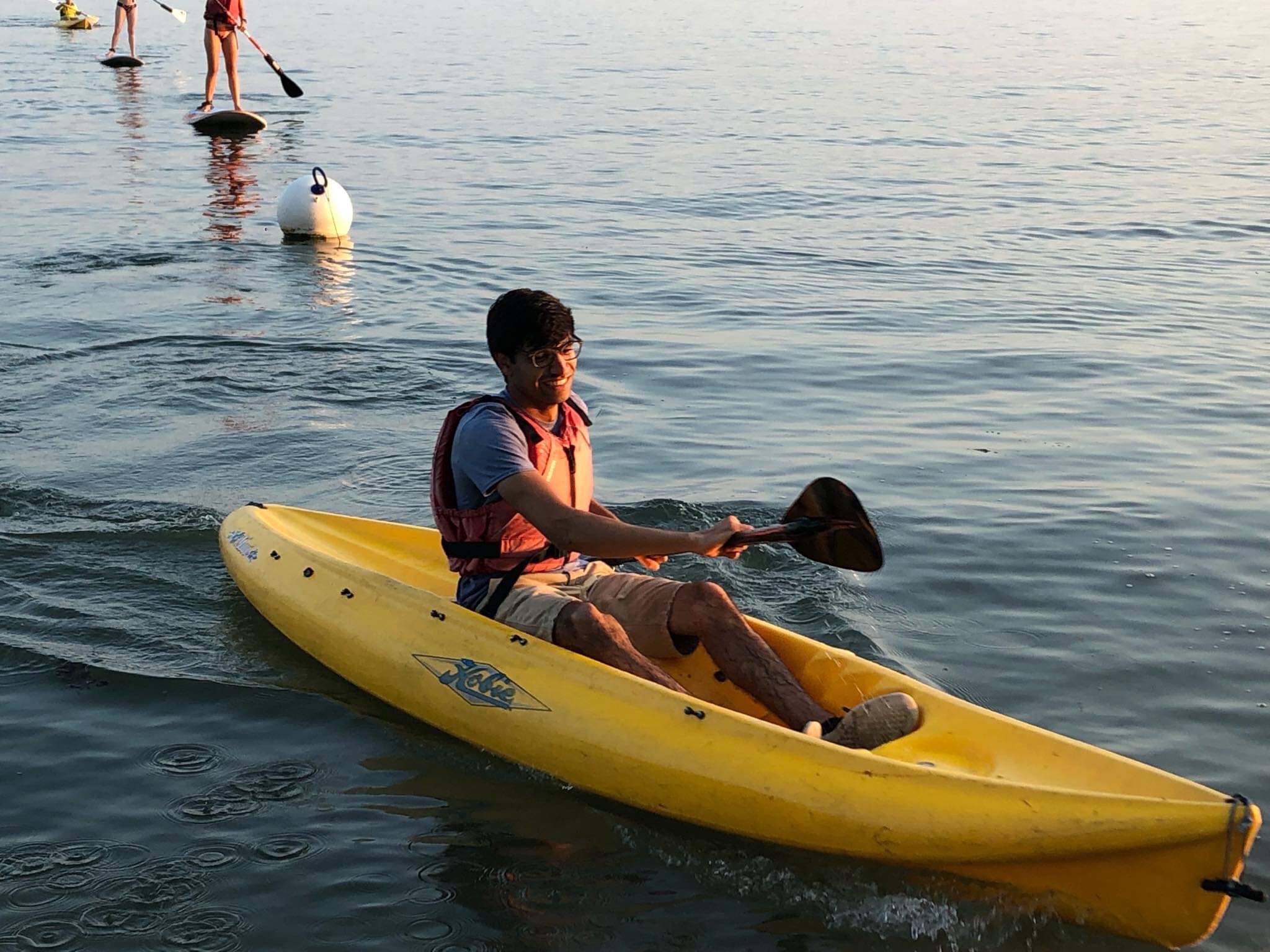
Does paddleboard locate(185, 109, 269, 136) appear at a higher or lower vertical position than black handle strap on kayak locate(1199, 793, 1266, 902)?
higher

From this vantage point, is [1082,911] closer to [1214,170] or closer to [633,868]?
[633,868]

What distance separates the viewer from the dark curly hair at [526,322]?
437 cm

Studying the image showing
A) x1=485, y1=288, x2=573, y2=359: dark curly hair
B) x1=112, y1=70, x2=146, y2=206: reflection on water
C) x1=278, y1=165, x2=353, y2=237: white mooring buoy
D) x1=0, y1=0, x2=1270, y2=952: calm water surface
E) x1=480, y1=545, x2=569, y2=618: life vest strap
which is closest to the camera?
x1=0, y1=0, x2=1270, y2=952: calm water surface

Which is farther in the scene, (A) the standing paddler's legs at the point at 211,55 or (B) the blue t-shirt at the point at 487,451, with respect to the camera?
(A) the standing paddler's legs at the point at 211,55

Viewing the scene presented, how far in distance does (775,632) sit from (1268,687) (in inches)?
73.5

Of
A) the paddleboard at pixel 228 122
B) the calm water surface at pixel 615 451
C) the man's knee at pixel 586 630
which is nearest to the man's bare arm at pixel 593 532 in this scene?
the man's knee at pixel 586 630

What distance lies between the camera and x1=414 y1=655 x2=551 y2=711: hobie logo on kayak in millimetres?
4586

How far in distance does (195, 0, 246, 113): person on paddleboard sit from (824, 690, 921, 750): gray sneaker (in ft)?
49.1

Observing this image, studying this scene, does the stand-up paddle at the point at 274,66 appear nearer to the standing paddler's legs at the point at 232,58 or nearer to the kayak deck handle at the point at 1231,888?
the standing paddler's legs at the point at 232,58

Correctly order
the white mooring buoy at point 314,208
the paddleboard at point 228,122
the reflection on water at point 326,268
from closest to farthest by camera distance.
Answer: the reflection on water at point 326,268 → the white mooring buoy at point 314,208 → the paddleboard at point 228,122

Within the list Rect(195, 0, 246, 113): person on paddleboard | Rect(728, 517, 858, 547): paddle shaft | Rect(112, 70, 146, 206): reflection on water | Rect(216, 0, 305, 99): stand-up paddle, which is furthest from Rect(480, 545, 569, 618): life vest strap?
Rect(216, 0, 305, 99): stand-up paddle

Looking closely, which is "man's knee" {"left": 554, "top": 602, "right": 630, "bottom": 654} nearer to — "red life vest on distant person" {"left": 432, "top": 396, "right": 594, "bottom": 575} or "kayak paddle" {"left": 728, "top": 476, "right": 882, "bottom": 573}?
"red life vest on distant person" {"left": 432, "top": 396, "right": 594, "bottom": 575}

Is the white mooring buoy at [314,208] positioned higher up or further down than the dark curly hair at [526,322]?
further down

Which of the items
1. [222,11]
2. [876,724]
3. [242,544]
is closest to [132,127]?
[222,11]
